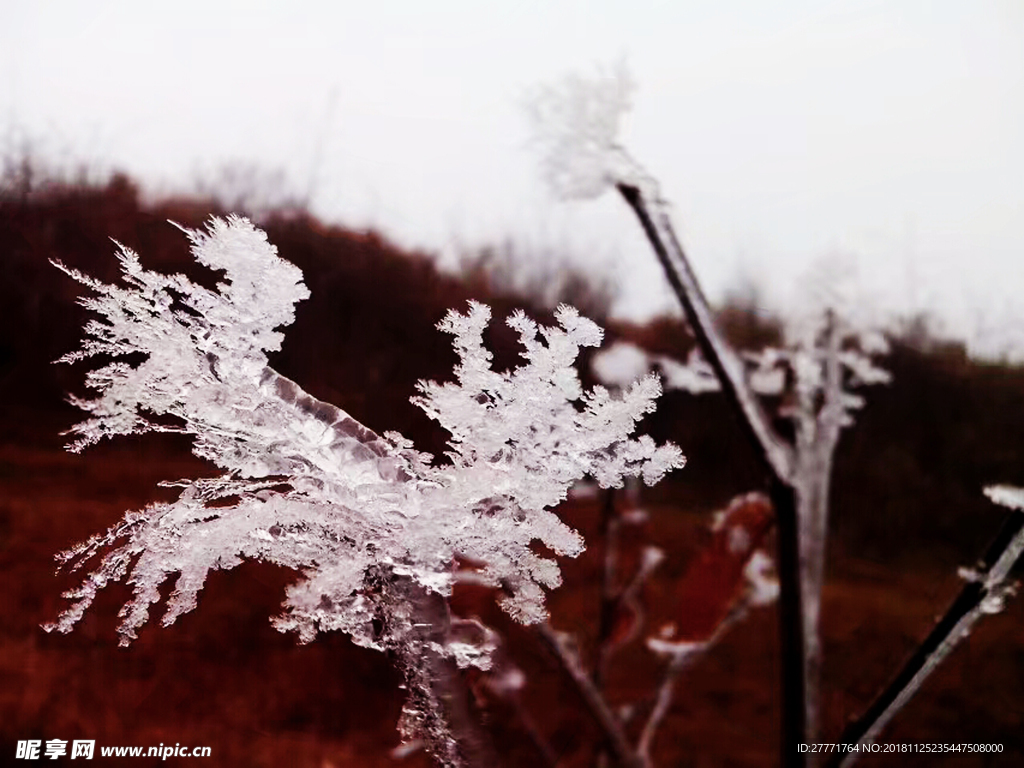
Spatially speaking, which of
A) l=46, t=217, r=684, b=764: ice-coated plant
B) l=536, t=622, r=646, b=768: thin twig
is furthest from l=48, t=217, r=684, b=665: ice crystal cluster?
l=536, t=622, r=646, b=768: thin twig

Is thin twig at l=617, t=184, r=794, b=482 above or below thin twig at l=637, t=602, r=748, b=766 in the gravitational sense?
above

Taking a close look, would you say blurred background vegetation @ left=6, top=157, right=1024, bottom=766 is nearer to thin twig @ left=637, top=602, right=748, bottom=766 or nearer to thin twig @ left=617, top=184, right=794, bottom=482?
thin twig @ left=637, top=602, right=748, bottom=766

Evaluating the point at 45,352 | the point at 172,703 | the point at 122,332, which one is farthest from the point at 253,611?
the point at 122,332

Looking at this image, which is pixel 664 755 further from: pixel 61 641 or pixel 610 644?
pixel 61 641

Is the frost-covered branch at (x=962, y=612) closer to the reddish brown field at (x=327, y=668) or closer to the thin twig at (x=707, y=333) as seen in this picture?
the thin twig at (x=707, y=333)

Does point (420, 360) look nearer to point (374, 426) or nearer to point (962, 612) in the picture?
point (374, 426)

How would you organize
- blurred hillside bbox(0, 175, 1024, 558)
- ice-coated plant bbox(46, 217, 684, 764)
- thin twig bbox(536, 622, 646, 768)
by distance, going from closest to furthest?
ice-coated plant bbox(46, 217, 684, 764) → thin twig bbox(536, 622, 646, 768) → blurred hillside bbox(0, 175, 1024, 558)
